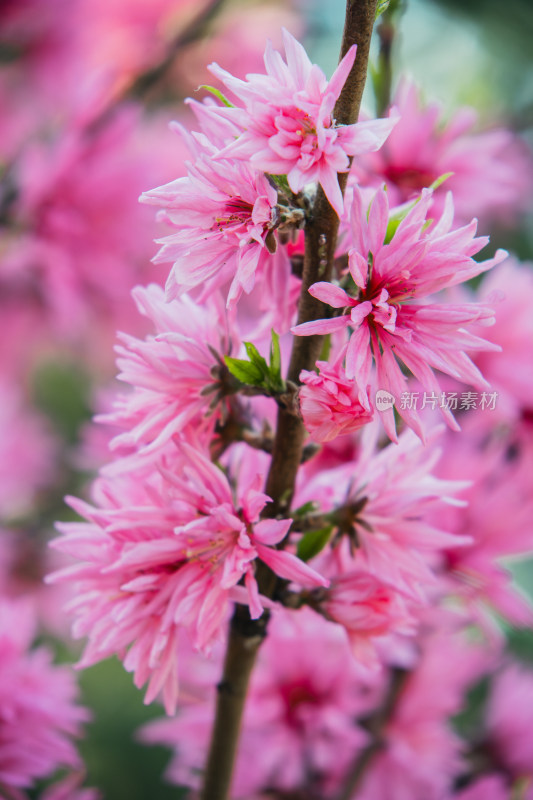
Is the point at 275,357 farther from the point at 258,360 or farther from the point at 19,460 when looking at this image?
the point at 19,460

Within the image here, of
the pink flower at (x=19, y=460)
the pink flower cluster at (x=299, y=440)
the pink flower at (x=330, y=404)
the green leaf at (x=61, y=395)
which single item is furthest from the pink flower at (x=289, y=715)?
the green leaf at (x=61, y=395)

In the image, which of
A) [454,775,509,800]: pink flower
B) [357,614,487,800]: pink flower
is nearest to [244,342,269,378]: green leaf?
[357,614,487,800]: pink flower

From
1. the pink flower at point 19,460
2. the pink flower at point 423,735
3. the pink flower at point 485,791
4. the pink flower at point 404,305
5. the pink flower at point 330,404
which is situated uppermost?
the pink flower at point 404,305

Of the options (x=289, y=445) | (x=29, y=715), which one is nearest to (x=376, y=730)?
(x=29, y=715)

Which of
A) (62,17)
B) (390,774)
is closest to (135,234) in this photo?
(62,17)

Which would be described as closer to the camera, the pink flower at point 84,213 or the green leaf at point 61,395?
the pink flower at point 84,213

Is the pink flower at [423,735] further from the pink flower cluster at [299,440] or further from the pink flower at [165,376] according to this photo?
the pink flower at [165,376]

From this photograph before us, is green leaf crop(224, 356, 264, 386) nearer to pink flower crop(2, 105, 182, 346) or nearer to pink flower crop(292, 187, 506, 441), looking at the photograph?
pink flower crop(292, 187, 506, 441)
